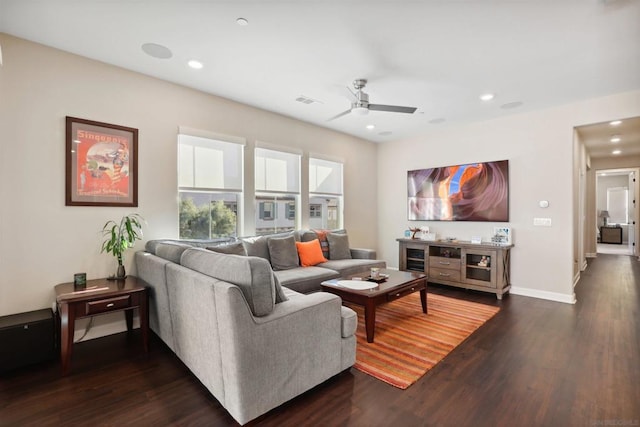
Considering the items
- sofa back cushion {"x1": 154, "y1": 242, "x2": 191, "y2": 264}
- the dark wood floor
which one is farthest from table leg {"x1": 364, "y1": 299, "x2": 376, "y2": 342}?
sofa back cushion {"x1": 154, "y1": 242, "x2": 191, "y2": 264}

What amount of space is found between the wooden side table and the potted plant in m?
0.29

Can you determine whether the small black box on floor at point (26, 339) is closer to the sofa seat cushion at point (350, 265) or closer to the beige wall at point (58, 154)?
the beige wall at point (58, 154)

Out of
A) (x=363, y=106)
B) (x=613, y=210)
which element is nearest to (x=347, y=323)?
(x=363, y=106)

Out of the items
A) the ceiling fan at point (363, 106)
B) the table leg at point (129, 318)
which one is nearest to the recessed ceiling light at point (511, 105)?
the ceiling fan at point (363, 106)

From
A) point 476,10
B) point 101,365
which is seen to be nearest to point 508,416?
point 476,10

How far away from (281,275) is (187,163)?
76.0 inches

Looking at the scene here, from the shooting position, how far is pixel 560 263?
450cm

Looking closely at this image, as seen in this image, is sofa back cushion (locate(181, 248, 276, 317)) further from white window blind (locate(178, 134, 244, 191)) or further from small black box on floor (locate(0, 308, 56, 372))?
white window blind (locate(178, 134, 244, 191))

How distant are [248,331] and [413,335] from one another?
2.10 metres

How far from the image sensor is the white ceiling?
2.37m

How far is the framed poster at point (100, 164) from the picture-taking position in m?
3.06

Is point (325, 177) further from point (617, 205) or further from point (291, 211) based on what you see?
point (617, 205)

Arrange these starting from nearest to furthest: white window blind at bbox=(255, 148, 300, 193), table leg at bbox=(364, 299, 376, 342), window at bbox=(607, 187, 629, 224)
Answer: table leg at bbox=(364, 299, 376, 342) → white window blind at bbox=(255, 148, 300, 193) → window at bbox=(607, 187, 629, 224)

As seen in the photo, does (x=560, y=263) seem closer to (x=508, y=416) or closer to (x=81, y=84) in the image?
(x=508, y=416)
